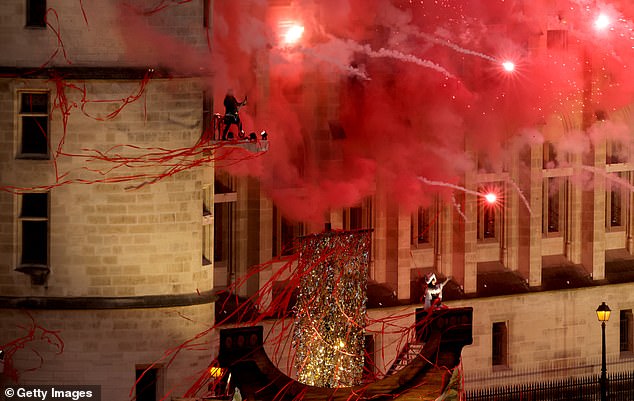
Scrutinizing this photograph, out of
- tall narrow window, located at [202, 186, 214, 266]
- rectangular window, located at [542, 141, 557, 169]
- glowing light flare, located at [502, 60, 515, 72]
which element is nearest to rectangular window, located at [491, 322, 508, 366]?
rectangular window, located at [542, 141, 557, 169]

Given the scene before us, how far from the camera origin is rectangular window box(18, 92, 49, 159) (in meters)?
57.2

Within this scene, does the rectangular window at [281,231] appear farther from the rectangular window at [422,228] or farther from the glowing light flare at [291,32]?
the rectangular window at [422,228]

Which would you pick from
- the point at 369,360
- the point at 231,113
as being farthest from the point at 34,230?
the point at 369,360

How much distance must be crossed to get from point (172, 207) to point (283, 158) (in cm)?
633

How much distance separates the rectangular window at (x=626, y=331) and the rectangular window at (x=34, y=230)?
64.7 ft

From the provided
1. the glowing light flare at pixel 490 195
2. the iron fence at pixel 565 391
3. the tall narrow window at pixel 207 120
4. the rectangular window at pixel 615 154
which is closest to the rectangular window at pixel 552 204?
the rectangular window at pixel 615 154

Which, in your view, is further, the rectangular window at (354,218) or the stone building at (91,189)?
the rectangular window at (354,218)

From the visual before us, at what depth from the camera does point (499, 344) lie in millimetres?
70062

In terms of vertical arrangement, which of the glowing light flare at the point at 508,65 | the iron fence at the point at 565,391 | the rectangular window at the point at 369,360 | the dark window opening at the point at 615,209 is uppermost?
the glowing light flare at the point at 508,65

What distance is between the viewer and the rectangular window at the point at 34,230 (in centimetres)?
5744

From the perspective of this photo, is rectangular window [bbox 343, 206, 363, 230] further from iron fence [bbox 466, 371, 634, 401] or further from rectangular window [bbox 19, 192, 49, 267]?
rectangular window [bbox 19, 192, 49, 267]

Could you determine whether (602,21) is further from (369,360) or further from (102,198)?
(102,198)

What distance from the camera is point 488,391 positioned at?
67188mm
